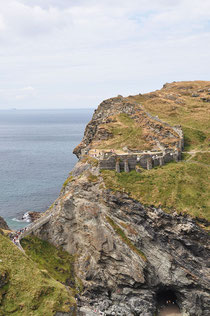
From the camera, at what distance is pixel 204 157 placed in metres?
74.9

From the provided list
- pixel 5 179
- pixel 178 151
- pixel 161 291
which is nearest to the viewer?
pixel 161 291

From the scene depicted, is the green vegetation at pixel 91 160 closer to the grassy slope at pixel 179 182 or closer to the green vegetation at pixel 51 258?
the grassy slope at pixel 179 182

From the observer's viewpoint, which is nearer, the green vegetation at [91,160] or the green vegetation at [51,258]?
the green vegetation at [51,258]

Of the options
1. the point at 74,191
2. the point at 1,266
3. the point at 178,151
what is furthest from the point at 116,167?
the point at 1,266

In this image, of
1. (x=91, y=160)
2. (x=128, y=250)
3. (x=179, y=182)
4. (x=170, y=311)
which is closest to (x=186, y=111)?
(x=179, y=182)

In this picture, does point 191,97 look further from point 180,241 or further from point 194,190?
point 180,241

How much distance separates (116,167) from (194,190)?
18323 mm

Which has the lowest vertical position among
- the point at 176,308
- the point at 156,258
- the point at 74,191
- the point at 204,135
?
the point at 176,308

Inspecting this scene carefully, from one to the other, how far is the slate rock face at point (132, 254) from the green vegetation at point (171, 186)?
70.4 inches

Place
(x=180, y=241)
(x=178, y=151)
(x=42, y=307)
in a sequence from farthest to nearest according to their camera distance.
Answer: (x=178, y=151)
(x=180, y=241)
(x=42, y=307)

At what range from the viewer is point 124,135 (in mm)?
88812

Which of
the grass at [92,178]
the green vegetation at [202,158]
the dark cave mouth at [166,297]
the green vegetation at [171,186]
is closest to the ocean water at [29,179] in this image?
the grass at [92,178]

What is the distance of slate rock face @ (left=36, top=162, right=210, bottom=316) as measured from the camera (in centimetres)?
5534

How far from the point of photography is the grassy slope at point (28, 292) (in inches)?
1640
